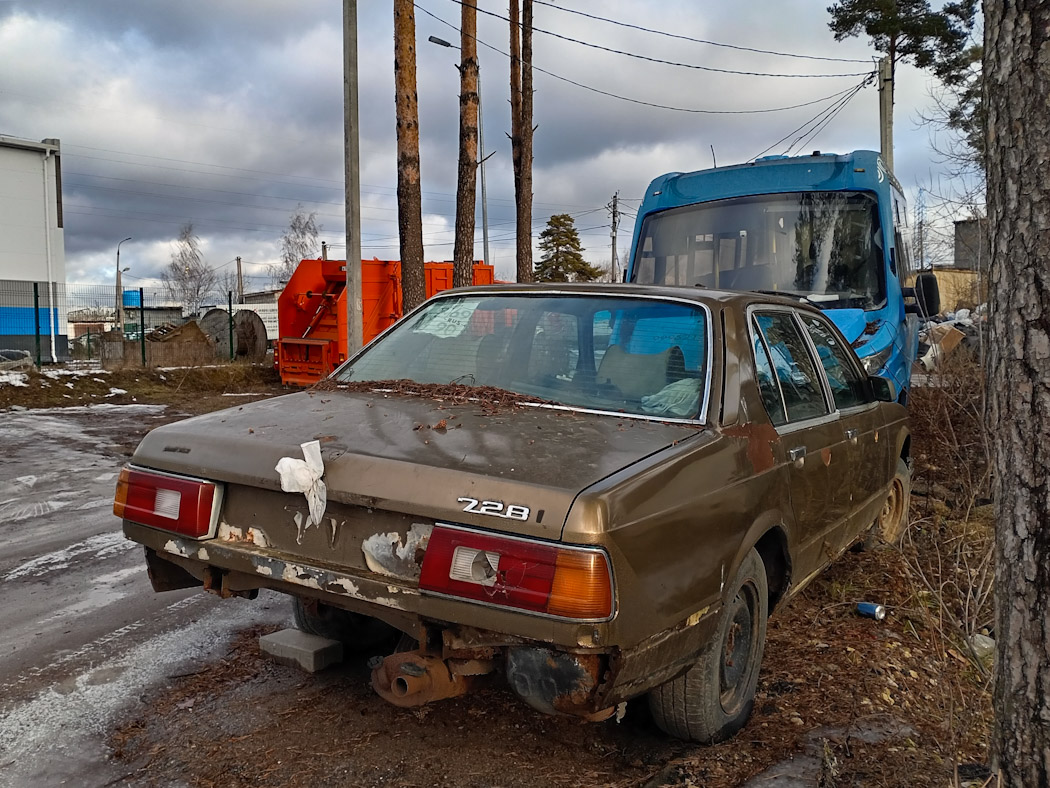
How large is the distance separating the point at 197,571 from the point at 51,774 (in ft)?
2.62

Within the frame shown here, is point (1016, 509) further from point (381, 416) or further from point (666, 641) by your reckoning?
point (381, 416)

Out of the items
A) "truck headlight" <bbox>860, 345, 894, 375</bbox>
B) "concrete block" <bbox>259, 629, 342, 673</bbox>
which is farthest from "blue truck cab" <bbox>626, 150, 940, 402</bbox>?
"concrete block" <bbox>259, 629, 342, 673</bbox>

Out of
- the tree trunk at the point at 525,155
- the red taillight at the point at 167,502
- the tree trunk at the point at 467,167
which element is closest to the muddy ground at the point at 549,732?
the red taillight at the point at 167,502

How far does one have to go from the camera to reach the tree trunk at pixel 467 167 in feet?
47.1

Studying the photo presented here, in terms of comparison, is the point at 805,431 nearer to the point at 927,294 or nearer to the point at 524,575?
the point at 524,575

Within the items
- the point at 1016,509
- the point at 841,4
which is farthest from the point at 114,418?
the point at 841,4

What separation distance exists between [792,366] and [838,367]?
31.1 inches

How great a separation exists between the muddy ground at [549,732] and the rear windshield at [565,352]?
1.13m

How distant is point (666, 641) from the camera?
255 cm

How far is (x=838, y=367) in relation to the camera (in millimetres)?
4555

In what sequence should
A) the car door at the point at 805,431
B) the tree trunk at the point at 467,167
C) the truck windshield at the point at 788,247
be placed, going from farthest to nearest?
the tree trunk at the point at 467,167
the truck windshield at the point at 788,247
the car door at the point at 805,431

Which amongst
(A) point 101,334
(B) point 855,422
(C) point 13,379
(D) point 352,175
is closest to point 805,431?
(B) point 855,422

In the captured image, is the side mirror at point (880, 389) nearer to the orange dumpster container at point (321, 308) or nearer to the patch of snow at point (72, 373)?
the orange dumpster container at point (321, 308)

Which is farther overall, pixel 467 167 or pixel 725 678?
pixel 467 167
